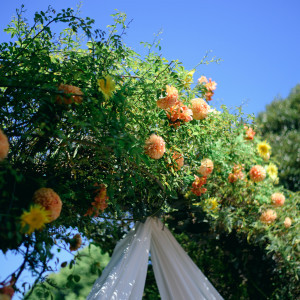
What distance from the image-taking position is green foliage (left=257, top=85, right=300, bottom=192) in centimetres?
668

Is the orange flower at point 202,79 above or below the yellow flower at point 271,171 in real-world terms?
above

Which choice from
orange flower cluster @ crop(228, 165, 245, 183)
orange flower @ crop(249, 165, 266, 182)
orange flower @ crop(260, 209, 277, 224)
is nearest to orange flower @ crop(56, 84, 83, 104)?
orange flower cluster @ crop(228, 165, 245, 183)

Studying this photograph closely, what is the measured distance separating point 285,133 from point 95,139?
624cm

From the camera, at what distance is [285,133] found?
25.0ft

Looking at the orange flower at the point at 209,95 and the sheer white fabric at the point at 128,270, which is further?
the orange flower at the point at 209,95

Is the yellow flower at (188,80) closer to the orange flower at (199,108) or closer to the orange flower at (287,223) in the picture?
the orange flower at (199,108)

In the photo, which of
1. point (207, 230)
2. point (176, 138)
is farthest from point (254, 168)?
point (176, 138)

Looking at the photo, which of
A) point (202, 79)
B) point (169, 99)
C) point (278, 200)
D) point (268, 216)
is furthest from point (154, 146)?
point (278, 200)

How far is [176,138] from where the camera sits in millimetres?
2354

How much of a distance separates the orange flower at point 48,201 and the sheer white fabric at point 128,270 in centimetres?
100

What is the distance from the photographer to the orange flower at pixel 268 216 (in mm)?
3445

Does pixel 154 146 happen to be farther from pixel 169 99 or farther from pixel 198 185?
pixel 198 185

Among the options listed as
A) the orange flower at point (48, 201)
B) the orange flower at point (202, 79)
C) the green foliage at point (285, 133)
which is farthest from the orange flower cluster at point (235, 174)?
the green foliage at point (285, 133)

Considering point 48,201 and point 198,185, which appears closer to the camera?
point 48,201
